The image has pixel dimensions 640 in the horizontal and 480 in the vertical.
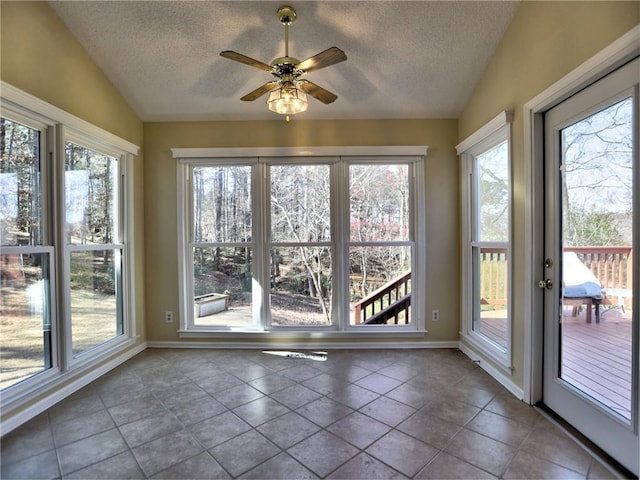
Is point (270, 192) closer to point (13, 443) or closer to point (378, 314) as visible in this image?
point (378, 314)

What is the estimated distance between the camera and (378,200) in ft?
11.6

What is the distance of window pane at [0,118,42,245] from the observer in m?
2.09

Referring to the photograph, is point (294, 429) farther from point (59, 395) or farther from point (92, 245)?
point (92, 245)

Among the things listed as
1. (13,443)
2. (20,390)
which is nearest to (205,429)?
(13,443)

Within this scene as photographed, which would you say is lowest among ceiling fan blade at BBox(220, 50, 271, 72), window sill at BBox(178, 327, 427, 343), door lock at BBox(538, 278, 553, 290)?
window sill at BBox(178, 327, 427, 343)

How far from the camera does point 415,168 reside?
11.4 ft

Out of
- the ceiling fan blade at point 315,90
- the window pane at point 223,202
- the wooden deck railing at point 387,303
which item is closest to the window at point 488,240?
the wooden deck railing at point 387,303

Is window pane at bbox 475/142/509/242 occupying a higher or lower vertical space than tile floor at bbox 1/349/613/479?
higher

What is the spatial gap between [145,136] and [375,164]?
253 centimetres

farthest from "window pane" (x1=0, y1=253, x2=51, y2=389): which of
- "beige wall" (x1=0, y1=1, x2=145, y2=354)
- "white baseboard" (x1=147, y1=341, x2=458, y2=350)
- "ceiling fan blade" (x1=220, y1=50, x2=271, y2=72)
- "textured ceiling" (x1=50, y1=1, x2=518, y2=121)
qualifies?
"ceiling fan blade" (x1=220, y1=50, x2=271, y2=72)

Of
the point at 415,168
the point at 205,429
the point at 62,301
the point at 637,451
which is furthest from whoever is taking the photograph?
the point at 415,168

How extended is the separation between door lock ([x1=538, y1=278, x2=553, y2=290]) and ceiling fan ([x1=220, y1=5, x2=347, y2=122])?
78.2 inches

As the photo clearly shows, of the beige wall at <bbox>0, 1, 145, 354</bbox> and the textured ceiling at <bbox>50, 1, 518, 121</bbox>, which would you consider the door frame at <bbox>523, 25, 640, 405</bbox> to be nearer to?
the textured ceiling at <bbox>50, 1, 518, 121</bbox>

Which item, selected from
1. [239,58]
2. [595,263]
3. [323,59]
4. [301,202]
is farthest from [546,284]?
[239,58]
